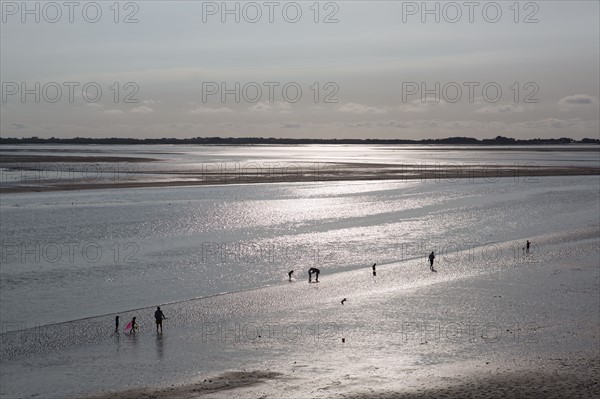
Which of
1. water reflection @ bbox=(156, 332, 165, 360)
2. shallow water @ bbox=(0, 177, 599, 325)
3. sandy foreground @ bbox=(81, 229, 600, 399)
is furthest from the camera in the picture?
shallow water @ bbox=(0, 177, 599, 325)

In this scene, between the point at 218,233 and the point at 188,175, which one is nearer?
the point at 218,233

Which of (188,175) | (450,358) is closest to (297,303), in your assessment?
(450,358)

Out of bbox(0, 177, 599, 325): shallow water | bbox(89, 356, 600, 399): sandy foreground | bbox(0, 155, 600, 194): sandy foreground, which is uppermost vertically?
bbox(0, 155, 600, 194): sandy foreground

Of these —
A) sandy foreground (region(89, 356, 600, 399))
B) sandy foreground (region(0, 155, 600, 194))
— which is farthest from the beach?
sandy foreground (region(0, 155, 600, 194))

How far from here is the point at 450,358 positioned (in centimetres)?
1873

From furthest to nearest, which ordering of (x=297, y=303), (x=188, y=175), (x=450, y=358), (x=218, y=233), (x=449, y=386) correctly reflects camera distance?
→ (x=188, y=175), (x=218, y=233), (x=297, y=303), (x=450, y=358), (x=449, y=386)

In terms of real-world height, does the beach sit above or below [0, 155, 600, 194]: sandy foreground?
below

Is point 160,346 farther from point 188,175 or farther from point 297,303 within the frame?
point 188,175

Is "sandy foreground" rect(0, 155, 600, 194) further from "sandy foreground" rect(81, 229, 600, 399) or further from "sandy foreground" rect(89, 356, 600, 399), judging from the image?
"sandy foreground" rect(89, 356, 600, 399)

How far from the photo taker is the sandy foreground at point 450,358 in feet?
52.9

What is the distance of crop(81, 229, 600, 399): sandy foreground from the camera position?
52.9ft

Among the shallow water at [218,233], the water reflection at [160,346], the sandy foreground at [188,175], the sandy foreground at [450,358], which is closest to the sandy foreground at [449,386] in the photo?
the sandy foreground at [450,358]

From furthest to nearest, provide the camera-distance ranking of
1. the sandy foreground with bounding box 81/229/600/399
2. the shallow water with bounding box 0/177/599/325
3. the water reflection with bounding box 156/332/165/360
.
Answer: the shallow water with bounding box 0/177/599/325, the water reflection with bounding box 156/332/165/360, the sandy foreground with bounding box 81/229/600/399

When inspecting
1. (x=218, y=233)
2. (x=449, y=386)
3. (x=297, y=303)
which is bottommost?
(x=449, y=386)
